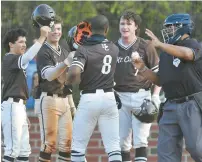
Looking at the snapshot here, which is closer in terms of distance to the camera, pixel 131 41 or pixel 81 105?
pixel 81 105

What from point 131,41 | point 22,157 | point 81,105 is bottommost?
point 22,157

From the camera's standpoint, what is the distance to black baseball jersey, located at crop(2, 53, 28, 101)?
1152 cm

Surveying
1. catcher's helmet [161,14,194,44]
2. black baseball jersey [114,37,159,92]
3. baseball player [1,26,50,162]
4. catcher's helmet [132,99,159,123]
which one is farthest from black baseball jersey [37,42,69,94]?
catcher's helmet [161,14,194,44]

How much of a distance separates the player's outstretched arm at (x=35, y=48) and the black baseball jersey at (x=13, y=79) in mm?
249

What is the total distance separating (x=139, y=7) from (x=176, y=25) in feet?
14.2

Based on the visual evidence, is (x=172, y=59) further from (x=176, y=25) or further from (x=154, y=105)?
(x=154, y=105)

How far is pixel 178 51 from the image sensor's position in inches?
383

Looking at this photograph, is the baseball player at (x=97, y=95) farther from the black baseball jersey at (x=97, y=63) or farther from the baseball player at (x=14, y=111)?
the baseball player at (x=14, y=111)

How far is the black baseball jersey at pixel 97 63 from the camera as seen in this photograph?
1059cm

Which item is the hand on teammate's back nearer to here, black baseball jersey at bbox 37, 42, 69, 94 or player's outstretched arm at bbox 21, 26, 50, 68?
player's outstretched arm at bbox 21, 26, 50, 68

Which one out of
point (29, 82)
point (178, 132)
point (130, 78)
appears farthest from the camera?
point (29, 82)

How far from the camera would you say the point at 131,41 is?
11.8 metres

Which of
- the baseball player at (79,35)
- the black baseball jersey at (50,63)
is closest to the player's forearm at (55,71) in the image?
the baseball player at (79,35)

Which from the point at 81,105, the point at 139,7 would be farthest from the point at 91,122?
the point at 139,7
